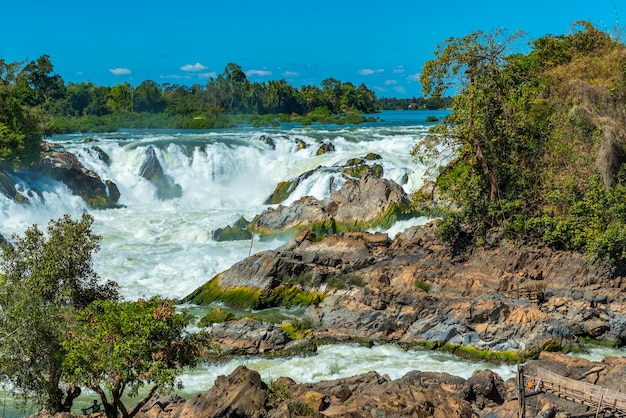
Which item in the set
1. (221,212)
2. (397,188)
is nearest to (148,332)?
(397,188)

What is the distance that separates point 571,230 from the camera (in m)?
20.6

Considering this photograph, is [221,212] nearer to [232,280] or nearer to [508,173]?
[232,280]

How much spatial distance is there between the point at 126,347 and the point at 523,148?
58.3ft

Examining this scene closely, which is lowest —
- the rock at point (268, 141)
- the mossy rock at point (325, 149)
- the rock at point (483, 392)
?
the rock at point (483, 392)

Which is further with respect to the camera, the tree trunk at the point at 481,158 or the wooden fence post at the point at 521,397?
the tree trunk at the point at 481,158

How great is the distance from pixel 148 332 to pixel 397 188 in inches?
814

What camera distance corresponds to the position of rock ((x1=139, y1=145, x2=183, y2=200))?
4084 centimetres

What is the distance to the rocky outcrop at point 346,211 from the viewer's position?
28.4m

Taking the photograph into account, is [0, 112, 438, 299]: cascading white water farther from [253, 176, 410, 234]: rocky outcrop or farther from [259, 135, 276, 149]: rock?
[253, 176, 410, 234]: rocky outcrop

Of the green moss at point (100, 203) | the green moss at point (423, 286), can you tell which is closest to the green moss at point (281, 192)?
the green moss at point (100, 203)

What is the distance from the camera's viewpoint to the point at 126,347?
33.5 ft

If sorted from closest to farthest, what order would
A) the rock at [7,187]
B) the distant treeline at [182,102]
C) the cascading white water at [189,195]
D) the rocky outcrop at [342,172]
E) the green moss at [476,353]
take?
the green moss at [476,353] → the cascading white water at [189,195] → the rock at [7,187] → the rocky outcrop at [342,172] → the distant treeline at [182,102]

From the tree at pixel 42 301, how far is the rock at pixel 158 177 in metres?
27.8

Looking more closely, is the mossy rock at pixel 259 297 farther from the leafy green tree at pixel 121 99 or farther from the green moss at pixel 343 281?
the leafy green tree at pixel 121 99
